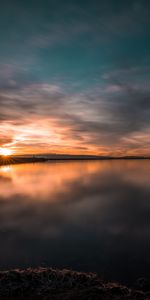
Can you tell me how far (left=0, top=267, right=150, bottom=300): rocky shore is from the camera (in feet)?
23.8

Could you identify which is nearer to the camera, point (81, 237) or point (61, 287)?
point (61, 287)

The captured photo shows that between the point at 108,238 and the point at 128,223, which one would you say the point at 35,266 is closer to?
the point at 108,238

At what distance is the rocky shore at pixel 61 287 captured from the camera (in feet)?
23.8

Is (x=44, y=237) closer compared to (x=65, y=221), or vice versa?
(x=44, y=237)

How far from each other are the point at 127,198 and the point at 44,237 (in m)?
16.2

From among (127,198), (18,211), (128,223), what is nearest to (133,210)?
(128,223)

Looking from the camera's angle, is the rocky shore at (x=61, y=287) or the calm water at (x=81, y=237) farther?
the calm water at (x=81, y=237)

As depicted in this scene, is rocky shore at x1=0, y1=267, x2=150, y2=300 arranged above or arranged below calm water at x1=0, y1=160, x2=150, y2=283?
above

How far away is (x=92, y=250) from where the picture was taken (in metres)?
11.8

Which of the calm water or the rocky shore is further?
the calm water

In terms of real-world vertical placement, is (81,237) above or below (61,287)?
below

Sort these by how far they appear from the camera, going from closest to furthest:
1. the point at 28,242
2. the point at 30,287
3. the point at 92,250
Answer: the point at 30,287, the point at 92,250, the point at 28,242

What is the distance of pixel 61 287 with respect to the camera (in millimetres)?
7926

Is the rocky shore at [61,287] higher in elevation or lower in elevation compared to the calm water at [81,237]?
higher
